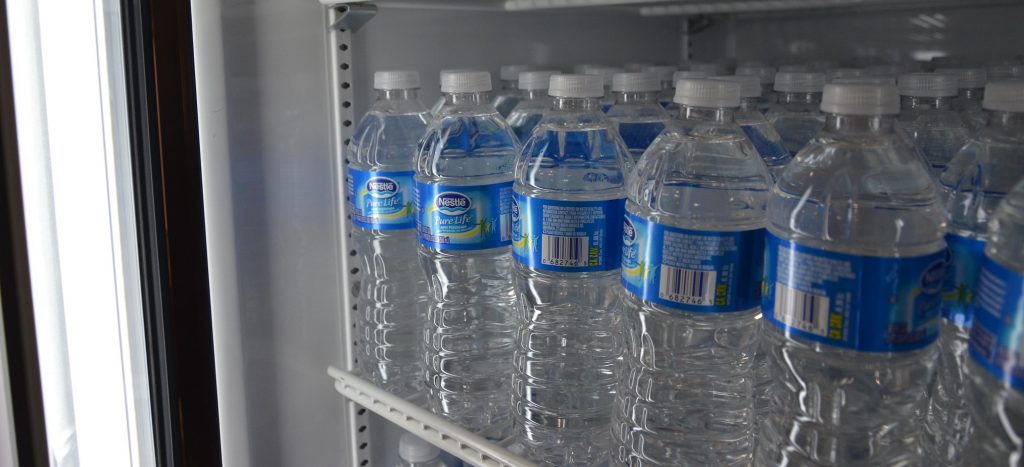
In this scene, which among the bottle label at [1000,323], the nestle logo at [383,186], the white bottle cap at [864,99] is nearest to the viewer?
the bottle label at [1000,323]

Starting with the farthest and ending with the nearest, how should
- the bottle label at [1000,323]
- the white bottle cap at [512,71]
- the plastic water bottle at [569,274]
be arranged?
the white bottle cap at [512,71]
the plastic water bottle at [569,274]
the bottle label at [1000,323]

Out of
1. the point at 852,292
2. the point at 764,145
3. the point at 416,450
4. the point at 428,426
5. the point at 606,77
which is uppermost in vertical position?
the point at 606,77

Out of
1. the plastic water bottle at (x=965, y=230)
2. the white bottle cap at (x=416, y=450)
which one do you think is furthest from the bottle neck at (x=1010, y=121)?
the white bottle cap at (x=416, y=450)

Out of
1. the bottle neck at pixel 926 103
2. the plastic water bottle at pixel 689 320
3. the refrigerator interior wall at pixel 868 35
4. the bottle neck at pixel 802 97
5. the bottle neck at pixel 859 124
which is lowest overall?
the plastic water bottle at pixel 689 320

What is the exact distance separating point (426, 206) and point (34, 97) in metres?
0.64

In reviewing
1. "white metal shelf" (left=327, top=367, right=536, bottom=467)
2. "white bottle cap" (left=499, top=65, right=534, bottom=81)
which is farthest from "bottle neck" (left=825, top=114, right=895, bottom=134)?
"white bottle cap" (left=499, top=65, right=534, bottom=81)

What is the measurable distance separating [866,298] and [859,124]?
0.72 feet

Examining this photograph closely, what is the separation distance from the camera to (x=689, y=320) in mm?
954

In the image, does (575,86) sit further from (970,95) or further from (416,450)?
(416,450)

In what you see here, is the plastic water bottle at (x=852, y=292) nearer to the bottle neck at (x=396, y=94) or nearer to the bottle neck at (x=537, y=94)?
the bottle neck at (x=537, y=94)

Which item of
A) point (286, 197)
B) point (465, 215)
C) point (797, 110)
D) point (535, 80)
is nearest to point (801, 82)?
point (797, 110)

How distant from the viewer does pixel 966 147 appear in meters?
0.80

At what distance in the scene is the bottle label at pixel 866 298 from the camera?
2.15ft

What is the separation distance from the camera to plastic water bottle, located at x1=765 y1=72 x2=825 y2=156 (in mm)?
1056
